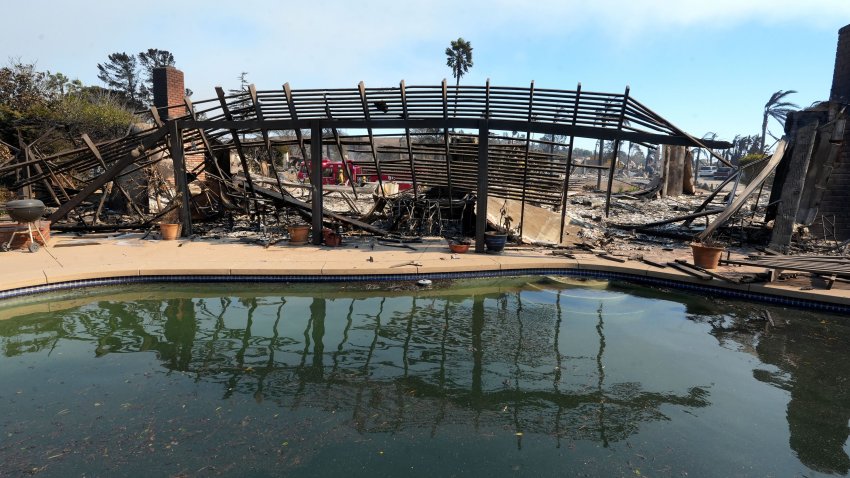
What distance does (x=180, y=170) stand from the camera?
10086 mm

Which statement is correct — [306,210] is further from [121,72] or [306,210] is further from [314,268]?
[121,72]

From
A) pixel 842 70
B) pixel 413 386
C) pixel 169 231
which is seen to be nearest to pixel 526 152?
pixel 413 386

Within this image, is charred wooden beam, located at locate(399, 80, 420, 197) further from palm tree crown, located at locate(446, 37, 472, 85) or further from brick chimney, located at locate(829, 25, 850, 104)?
palm tree crown, located at locate(446, 37, 472, 85)

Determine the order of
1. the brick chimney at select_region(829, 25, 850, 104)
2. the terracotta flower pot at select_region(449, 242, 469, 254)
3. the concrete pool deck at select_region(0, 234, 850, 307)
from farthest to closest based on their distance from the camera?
1. the brick chimney at select_region(829, 25, 850, 104)
2. the terracotta flower pot at select_region(449, 242, 469, 254)
3. the concrete pool deck at select_region(0, 234, 850, 307)

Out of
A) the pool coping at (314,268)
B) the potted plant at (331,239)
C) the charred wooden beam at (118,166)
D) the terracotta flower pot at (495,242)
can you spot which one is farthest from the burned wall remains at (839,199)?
the charred wooden beam at (118,166)

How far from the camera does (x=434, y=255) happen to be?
29.2ft

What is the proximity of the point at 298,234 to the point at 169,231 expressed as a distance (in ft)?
9.42

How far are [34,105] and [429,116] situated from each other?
1564 centimetres

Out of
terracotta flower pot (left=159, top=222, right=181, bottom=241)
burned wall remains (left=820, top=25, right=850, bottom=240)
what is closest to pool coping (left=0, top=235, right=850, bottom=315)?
terracotta flower pot (left=159, top=222, right=181, bottom=241)

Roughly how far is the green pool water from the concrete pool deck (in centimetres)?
37

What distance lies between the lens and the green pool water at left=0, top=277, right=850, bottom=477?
3.38 meters

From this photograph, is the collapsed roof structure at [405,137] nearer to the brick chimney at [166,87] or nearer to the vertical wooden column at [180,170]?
the vertical wooden column at [180,170]

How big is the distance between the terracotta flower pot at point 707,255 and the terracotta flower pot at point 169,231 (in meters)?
10.6

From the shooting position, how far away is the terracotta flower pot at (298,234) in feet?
32.5
